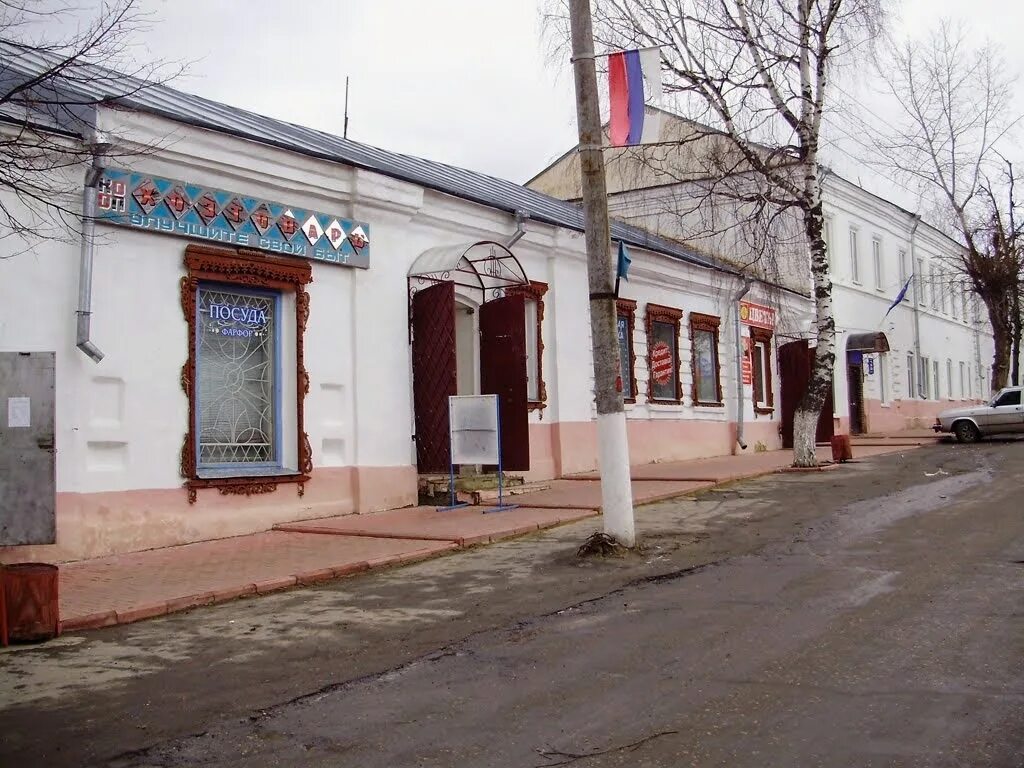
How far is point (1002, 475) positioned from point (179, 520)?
13.0m

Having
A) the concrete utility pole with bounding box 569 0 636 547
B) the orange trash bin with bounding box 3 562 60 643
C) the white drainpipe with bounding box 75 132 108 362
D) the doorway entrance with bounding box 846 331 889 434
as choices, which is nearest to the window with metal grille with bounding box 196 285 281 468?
the white drainpipe with bounding box 75 132 108 362

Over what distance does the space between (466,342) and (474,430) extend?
3399 millimetres

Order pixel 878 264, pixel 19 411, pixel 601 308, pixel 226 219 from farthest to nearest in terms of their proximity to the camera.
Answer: pixel 878 264
pixel 226 219
pixel 601 308
pixel 19 411

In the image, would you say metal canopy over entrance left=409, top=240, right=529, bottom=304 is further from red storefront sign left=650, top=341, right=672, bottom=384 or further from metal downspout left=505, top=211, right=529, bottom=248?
red storefront sign left=650, top=341, right=672, bottom=384

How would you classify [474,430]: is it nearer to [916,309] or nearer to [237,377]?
[237,377]

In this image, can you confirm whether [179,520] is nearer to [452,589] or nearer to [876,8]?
[452,589]

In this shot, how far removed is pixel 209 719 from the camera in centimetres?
468

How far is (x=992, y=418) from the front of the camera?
25.7 meters

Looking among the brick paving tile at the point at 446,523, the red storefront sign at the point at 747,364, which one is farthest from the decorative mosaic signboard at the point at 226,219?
the red storefront sign at the point at 747,364

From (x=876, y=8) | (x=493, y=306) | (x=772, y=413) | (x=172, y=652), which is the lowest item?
(x=172, y=652)

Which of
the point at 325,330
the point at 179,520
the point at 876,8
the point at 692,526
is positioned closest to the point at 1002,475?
the point at 692,526

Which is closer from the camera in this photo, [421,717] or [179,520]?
[421,717]

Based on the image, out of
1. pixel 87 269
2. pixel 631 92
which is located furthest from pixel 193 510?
pixel 631 92

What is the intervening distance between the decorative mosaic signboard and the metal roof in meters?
0.76
